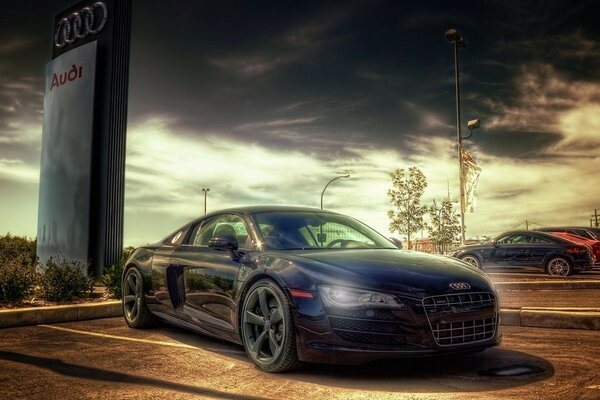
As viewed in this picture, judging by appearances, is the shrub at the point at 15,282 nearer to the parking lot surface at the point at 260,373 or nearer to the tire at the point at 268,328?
the parking lot surface at the point at 260,373

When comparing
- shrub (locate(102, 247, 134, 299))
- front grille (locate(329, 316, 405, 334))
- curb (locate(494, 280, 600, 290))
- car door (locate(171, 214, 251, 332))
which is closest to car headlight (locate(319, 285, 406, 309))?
front grille (locate(329, 316, 405, 334))

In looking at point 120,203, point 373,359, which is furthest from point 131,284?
point 120,203

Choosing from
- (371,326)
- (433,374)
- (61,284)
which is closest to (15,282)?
(61,284)

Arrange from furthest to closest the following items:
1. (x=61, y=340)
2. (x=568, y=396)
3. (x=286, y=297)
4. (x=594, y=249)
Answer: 1. (x=594, y=249)
2. (x=61, y=340)
3. (x=286, y=297)
4. (x=568, y=396)

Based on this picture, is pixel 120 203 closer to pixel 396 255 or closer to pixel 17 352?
pixel 17 352

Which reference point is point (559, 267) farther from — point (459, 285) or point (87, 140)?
point (87, 140)

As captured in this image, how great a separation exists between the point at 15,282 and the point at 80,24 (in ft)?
33.0

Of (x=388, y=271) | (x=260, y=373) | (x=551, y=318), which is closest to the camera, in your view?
(x=388, y=271)

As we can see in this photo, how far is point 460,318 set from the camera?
4.07 meters

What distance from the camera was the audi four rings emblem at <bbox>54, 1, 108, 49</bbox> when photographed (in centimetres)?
1508

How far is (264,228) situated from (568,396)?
9.14 ft

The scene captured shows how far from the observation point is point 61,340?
19.4ft

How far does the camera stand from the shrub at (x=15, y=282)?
788 cm

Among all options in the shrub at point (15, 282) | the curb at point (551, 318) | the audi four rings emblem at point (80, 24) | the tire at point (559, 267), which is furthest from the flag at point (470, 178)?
the shrub at point (15, 282)
